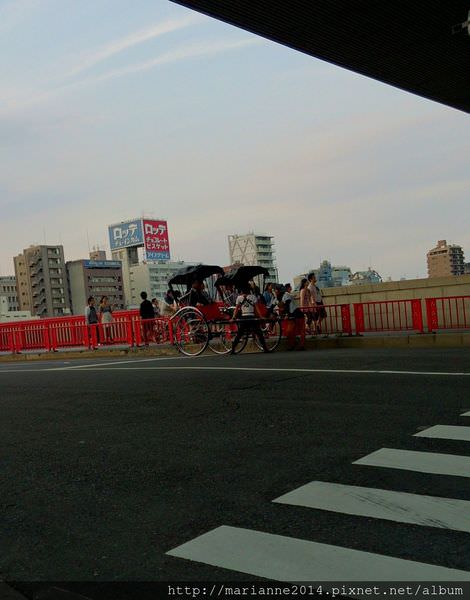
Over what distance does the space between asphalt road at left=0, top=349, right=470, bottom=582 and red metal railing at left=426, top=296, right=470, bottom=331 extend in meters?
6.14

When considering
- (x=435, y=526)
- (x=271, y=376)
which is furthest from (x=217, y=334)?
(x=435, y=526)

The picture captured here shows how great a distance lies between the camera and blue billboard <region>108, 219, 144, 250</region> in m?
111

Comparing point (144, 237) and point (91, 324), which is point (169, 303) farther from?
point (144, 237)

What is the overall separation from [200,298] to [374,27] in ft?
28.0

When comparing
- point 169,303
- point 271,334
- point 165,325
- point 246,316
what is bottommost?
point 271,334

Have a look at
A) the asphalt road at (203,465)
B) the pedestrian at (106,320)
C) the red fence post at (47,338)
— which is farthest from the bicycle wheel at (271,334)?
the red fence post at (47,338)

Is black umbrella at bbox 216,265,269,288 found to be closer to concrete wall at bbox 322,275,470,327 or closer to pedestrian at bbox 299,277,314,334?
pedestrian at bbox 299,277,314,334

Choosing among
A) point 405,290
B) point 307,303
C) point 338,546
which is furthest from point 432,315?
point 338,546

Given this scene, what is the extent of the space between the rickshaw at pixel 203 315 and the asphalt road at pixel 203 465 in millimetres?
7153

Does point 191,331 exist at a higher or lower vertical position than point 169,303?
Result: lower

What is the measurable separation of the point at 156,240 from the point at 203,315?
94.6 m

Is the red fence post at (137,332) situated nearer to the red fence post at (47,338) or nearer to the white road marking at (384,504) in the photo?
the red fence post at (47,338)

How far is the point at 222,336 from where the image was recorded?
58.1ft

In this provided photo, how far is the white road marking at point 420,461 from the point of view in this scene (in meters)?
4.71
